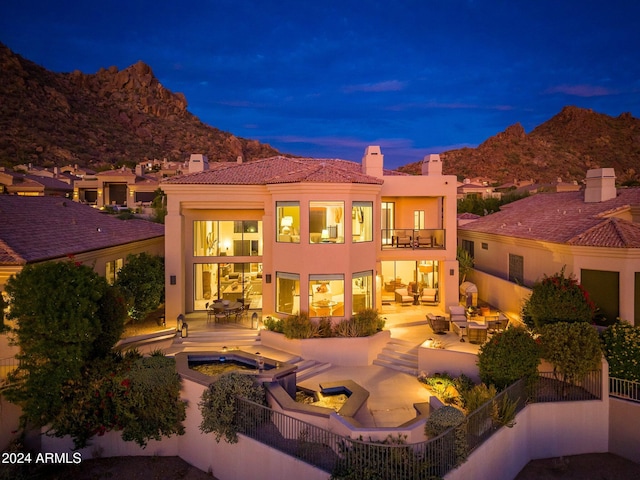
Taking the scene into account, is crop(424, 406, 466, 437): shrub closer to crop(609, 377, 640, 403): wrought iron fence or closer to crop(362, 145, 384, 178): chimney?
crop(609, 377, 640, 403): wrought iron fence

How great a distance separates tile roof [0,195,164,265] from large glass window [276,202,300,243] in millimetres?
6967

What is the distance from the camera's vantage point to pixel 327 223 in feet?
57.7

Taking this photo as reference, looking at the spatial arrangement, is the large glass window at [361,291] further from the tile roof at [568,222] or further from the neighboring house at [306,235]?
the tile roof at [568,222]

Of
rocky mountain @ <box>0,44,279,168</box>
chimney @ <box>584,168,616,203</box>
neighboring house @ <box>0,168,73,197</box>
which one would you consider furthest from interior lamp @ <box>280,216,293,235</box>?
rocky mountain @ <box>0,44,279,168</box>

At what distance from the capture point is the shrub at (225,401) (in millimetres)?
10914

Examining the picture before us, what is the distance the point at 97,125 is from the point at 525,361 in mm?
87709

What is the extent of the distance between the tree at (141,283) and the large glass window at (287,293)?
5347 mm

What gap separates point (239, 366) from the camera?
47.2 feet

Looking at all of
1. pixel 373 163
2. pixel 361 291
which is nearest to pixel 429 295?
pixel 361 291

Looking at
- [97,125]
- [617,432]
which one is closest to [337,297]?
[617,432]

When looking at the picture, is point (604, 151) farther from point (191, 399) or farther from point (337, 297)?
point (191, 399)

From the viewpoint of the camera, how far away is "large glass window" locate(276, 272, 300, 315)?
17812 millimetres

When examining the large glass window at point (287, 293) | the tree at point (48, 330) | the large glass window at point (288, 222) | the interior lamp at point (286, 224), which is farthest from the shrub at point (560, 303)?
the tree at point (48, 330)

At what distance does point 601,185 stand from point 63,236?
77.1 feet
